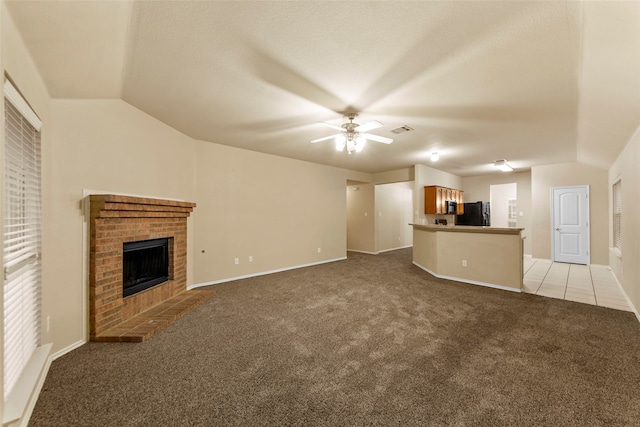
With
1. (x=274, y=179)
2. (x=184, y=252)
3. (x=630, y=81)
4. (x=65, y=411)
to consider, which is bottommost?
(x=65, y=411)

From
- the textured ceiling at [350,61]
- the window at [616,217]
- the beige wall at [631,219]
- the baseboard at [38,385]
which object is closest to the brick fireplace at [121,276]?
the baseboard at [38,385]

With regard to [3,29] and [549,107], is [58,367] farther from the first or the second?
[549,107]

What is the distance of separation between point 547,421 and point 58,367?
357 centimetres

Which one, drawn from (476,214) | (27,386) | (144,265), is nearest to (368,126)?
(144,265)

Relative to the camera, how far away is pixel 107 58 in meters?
1.99

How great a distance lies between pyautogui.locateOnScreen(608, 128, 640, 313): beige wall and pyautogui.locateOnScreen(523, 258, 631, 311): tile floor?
0.65 ft

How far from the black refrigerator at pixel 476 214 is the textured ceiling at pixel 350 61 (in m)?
4.70

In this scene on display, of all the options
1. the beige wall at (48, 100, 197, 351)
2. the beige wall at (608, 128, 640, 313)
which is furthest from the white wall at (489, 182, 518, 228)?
the beige wall at (48, 100, 197, 351)

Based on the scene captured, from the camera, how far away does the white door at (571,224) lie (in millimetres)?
5996

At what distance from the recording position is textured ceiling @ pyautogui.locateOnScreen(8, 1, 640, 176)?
1.56 meters

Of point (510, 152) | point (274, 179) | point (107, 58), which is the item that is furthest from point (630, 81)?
point (274, 179)

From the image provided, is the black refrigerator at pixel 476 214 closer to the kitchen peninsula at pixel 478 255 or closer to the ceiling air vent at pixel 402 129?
the kitchen peninsula at pixel 478 255

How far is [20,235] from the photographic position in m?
1.89

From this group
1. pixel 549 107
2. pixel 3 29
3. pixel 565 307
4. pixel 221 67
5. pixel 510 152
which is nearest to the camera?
pixel 3 29
